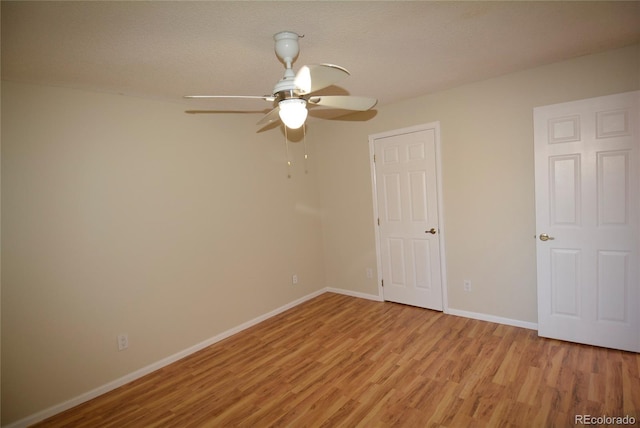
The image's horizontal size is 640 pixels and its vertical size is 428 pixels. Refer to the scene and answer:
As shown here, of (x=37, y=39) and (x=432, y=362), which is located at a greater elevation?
(x=37, y=39)

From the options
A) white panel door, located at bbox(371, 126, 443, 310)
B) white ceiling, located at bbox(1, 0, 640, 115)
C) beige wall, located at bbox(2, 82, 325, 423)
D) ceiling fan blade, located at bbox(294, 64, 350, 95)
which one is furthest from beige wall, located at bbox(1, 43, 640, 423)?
ceiling fan blade, located at bbox(294, 64, 350, 95)

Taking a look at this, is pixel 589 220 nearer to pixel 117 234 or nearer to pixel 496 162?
pixel 496 162

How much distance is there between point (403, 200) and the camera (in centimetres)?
402

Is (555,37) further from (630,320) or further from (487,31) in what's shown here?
(630,320)

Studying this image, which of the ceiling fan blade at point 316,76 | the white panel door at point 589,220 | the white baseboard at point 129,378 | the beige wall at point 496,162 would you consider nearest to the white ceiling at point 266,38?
the beige wall at point 496,162

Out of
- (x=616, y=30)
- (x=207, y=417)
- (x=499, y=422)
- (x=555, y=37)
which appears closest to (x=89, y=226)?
(x=207, y=417)

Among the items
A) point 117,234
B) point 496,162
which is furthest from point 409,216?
point 117,234

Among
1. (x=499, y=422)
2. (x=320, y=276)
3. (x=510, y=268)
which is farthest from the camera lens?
(x=320, y=276)

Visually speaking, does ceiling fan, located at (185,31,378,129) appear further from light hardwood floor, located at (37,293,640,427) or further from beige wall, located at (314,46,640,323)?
light hardwood floor, located at (37,293,640,427)

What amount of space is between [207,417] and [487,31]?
3.24 meters

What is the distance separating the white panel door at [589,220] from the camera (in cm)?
Answer: 263

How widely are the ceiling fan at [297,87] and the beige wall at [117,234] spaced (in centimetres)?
141

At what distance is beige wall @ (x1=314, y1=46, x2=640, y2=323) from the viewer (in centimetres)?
285

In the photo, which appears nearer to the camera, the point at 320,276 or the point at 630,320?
the point at 630,320
